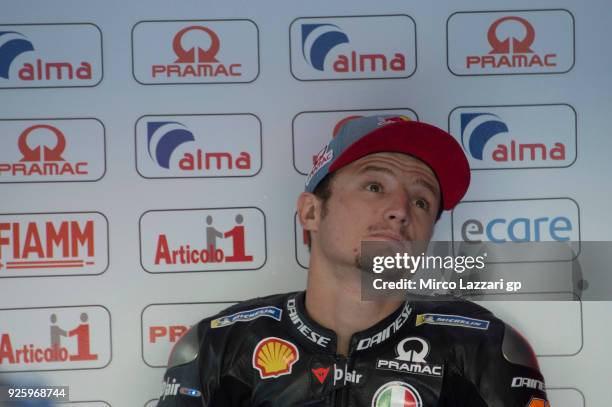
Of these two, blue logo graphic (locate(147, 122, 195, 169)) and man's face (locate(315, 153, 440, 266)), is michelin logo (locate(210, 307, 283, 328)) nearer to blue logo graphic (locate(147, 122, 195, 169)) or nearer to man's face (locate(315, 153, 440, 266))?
man's face (locate(315, 153, 440, 266))

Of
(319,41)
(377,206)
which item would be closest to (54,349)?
(377,206)

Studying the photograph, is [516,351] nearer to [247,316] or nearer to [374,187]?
[374,187]

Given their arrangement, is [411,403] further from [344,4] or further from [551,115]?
[344,4]

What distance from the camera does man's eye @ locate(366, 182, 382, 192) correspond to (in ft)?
5.41

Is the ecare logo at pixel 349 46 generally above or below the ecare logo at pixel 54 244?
above

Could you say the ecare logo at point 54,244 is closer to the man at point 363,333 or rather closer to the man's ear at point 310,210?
the man at point 363,333

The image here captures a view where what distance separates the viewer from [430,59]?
2.07 metres

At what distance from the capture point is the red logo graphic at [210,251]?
6.68ft

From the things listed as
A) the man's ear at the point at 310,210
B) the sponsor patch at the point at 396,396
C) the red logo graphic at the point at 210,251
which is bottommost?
the sponsor patch at the point at 396,396

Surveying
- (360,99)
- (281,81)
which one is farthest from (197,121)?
(360,99)

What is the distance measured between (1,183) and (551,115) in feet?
5.33

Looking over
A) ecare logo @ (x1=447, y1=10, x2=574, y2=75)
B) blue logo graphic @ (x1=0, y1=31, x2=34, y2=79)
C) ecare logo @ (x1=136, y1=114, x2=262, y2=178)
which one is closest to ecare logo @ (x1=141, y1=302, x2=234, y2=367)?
ecare logo @ (x1=136, y1=114, x2=262, y2=178)

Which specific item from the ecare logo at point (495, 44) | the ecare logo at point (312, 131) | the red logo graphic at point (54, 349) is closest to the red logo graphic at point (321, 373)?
the ecare logo at point (312, 131)

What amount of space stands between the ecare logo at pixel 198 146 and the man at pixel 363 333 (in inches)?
15.2
